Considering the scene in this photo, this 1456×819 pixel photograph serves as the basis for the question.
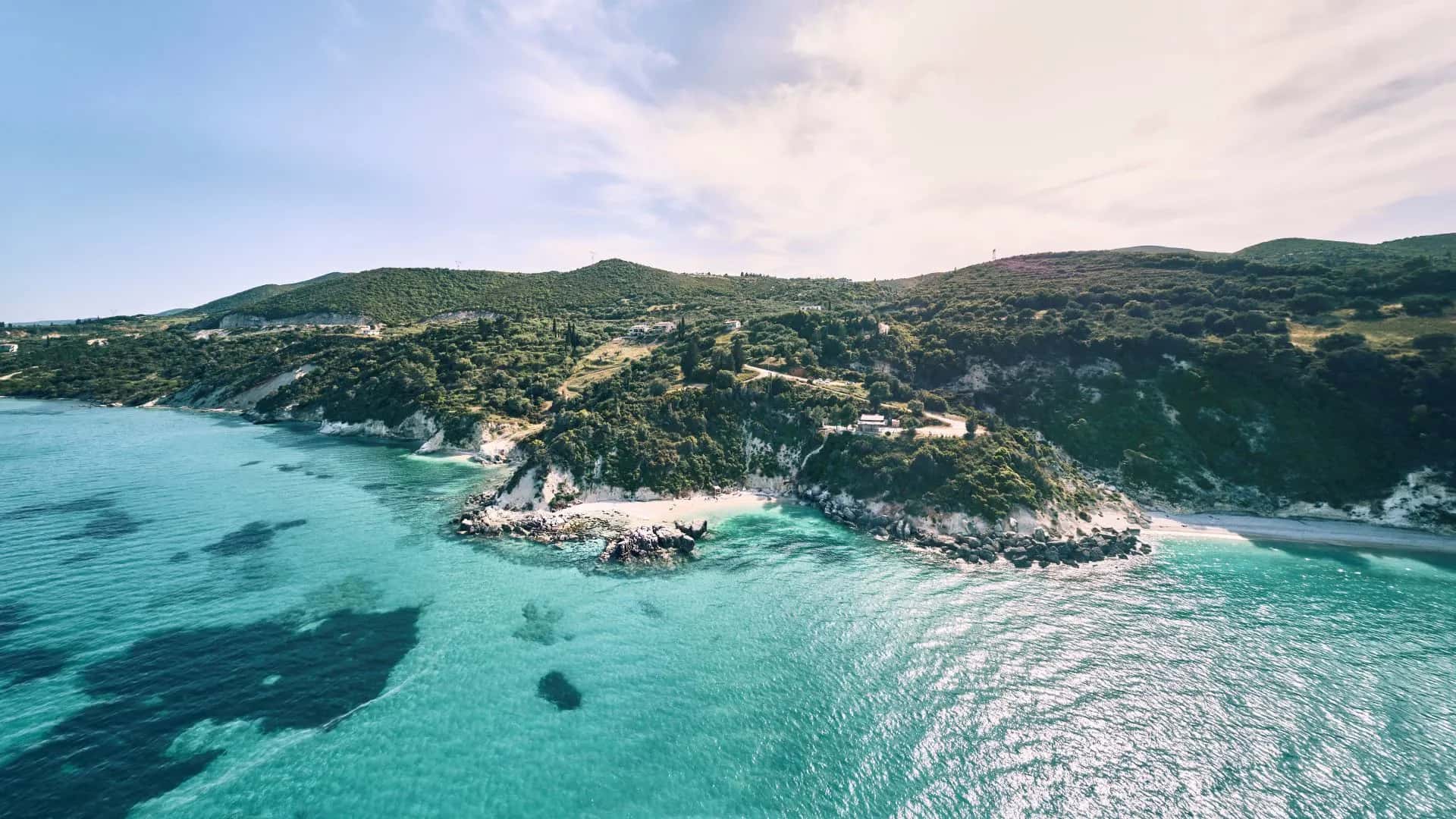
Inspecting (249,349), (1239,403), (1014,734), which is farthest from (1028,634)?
(249,349)

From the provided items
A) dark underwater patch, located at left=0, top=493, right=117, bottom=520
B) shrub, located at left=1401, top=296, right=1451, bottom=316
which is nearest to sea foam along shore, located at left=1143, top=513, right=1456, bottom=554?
shrub, located at left=1401, top=296, right=1451, bottom=316

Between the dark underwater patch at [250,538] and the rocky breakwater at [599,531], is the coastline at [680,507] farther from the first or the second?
the dark underwater patch at [250,538]

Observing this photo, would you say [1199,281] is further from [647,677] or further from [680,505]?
[647,677]

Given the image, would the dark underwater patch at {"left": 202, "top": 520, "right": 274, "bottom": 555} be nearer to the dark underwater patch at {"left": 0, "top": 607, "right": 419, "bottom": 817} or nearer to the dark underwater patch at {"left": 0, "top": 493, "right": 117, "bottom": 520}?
the dark underwater patch at {"left": 0, "top": 607, "right": 419, "bottom": 817}

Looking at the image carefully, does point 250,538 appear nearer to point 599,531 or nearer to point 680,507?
point 599,531

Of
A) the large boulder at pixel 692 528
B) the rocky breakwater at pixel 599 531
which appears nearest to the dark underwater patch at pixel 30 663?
the rocky breakwater at pixel 599 531

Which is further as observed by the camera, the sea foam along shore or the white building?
the white building
